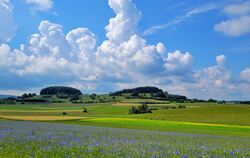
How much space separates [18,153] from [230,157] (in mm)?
6824

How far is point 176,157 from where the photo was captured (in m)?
10.3

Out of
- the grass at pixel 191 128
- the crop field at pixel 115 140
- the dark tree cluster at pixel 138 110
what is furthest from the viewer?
the dark tree cluster at pixel 138 110

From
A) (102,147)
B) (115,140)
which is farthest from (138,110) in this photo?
(102,147)

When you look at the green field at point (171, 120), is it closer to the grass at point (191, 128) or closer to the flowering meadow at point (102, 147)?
the grass at point (191, 128)

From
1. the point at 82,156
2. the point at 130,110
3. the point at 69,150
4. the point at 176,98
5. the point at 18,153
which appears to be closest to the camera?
the point at 82,156

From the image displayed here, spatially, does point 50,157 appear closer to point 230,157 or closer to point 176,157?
point 176,157

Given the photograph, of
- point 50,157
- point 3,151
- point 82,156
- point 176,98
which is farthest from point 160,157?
point 176,98

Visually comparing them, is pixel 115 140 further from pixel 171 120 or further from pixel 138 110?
pixel 138 110

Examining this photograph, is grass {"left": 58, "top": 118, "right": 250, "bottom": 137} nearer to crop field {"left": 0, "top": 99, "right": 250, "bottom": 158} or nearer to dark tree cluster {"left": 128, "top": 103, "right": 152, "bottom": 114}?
crop field {"left": 0, "top": 99, "right": 250, "bottom": 158}

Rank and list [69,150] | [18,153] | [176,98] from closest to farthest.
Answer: [18,153] < [69,150] < [176,98]

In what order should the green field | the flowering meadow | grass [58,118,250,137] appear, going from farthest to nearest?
the green field → grass [58,118,250,137] → the flowering meadow

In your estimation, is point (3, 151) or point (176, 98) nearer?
point (3, 151)

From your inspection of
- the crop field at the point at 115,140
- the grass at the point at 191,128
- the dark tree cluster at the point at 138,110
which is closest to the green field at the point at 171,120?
the grass at the point at 191,128

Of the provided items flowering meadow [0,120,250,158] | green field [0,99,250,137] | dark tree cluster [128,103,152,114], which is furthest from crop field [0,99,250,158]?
dark tree cluster [128,103,152,114]
